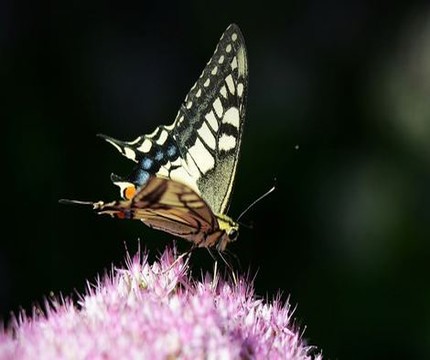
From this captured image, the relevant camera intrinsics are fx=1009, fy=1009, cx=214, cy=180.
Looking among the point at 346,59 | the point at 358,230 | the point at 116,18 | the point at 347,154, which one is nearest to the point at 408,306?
the point at 358,230

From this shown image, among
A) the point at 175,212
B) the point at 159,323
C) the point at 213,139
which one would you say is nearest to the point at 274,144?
the point at 213,139

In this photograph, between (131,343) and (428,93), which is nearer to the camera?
(131,343)

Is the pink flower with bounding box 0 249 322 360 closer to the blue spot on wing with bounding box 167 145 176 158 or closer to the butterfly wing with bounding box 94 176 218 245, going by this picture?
the butterfly wing with bounding box 94 176 218 245

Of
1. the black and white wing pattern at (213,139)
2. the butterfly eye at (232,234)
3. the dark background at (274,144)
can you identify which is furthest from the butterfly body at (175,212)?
the dark background at (274,144)

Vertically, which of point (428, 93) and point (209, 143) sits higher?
point (209, 143)

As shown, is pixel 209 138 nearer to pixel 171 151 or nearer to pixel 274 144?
pixel 171 151

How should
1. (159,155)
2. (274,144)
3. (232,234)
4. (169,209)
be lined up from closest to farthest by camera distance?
1. (169,209)
2. (232,234)
3. (159,155)
4. (274,144)

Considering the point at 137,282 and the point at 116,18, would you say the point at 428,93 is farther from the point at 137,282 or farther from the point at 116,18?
the point at 137,282
